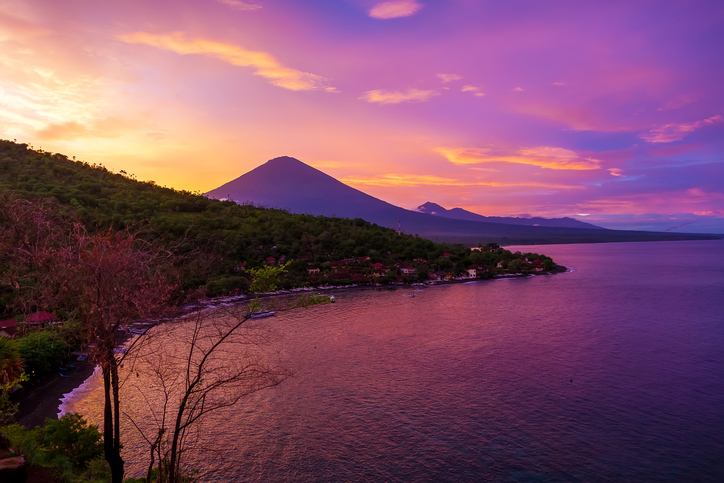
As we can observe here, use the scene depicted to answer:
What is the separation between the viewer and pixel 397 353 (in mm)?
36812

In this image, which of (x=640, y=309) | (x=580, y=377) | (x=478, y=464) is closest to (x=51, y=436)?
(x=478, y=464)

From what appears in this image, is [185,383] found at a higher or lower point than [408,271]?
higher

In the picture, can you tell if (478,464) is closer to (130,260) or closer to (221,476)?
(221,476)

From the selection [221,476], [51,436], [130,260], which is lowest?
[221,476]

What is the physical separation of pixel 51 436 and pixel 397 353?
88.1 feet

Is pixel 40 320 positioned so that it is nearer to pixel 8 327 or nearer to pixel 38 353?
pixel 38 353

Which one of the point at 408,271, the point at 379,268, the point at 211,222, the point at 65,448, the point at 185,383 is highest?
the point at 211,222

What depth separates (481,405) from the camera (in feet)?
84.0

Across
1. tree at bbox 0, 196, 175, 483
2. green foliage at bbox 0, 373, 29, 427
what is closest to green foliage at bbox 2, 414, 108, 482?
green foliage at bbox 0, 373, 29, 427

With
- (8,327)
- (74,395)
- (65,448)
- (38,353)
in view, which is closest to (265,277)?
(65,448)

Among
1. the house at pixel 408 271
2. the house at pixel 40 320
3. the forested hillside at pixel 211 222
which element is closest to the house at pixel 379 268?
the house at pixel 408 271

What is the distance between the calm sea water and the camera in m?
19.0

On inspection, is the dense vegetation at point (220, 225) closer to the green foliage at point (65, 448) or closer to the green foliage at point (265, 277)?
the green foliage at point (65, 448)

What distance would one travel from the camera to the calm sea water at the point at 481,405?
19.0m
